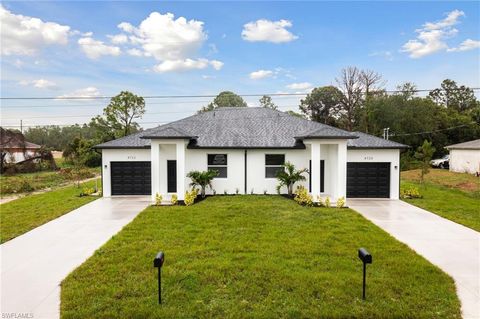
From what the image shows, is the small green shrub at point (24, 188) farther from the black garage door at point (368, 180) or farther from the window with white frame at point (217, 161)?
the black garage door at point (368, 180)

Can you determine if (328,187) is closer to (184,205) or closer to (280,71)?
(184,205)

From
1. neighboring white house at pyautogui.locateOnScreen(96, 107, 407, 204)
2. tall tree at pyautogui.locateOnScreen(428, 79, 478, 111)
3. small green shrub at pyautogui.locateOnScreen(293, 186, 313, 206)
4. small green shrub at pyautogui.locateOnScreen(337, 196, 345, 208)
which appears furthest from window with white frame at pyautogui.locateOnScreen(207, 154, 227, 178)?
tall tree at pyautogui.locateOnScreen(428, 79, 478, 111)

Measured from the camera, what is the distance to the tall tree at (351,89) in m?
36.2

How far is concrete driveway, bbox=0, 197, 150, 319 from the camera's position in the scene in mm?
4586

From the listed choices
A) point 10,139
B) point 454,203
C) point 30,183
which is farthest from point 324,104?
point 10,139

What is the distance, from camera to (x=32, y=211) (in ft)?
38.1

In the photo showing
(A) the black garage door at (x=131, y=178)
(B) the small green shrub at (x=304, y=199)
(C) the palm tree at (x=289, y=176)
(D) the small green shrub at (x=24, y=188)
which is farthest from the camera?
(D) the small green shrub at (x=24, y=188)

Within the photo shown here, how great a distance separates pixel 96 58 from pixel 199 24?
27.1ft

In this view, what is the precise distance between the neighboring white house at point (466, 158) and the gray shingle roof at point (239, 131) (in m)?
16.5

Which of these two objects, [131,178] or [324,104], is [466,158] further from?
[131,178]

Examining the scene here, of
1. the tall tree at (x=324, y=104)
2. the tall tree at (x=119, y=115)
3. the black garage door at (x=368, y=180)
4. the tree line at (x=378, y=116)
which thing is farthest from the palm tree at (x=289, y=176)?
the tall tree at (x=324, y=104)

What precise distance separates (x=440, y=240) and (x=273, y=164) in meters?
8.36

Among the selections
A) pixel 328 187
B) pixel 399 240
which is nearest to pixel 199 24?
pixel 328 187

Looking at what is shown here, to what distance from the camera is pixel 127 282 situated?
5195mm
